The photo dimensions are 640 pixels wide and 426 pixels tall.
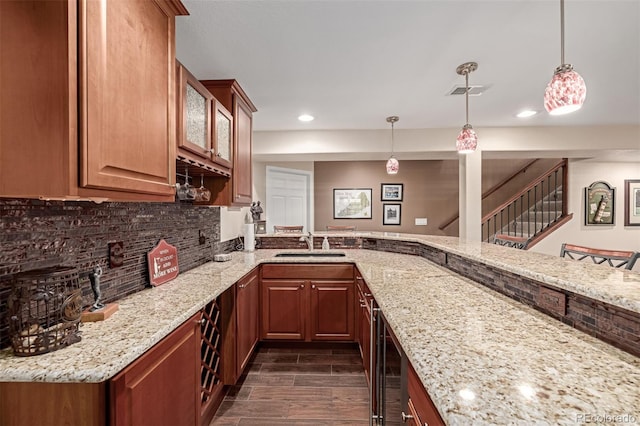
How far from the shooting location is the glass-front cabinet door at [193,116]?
1.63 meters

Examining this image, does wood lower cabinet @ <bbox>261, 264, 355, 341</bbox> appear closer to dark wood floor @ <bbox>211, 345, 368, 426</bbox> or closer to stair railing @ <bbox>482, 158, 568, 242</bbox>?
dark wood floor @ <bbox>211, 345, 368, 426</bbox>

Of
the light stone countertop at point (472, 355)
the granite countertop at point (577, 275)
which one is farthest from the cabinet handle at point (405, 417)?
the granite countertop at point (577, 275)

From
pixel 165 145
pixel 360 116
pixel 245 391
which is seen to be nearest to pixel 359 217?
pixel 360 116

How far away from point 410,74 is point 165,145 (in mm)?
1832

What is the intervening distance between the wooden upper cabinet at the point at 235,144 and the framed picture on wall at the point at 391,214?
3612 millimetres

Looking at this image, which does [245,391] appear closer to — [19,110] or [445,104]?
[19,110]

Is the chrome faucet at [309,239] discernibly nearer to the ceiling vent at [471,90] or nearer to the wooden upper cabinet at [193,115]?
the wooden upper cabinet at [193,115]

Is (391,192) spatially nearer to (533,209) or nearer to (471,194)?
(471,194)

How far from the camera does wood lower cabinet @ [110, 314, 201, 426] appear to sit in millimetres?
943

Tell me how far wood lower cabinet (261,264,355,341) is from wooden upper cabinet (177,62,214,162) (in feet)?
4.25

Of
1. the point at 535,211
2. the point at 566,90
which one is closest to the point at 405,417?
the point at 566,90

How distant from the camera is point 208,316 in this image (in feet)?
6.28

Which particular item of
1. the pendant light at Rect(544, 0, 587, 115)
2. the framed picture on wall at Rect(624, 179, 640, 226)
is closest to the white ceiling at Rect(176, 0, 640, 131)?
the pendant light at Rect(544, 0, 587, 115)

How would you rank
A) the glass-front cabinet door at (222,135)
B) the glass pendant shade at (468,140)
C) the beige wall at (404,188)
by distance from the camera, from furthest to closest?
the beige wall at (404,188) → the glass pendant shade at (468,140) → the glass-front cabinet door at (222,135)
